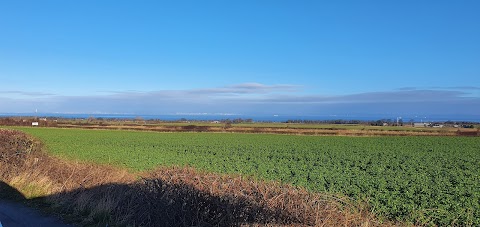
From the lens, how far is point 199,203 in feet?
22.6

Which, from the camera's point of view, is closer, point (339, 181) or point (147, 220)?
point (147, 220)

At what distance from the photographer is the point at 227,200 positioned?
259 inches

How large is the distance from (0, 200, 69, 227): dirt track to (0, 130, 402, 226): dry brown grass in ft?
1.52

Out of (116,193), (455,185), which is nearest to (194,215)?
(116,193)

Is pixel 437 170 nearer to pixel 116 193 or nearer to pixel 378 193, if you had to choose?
pixel 378 193

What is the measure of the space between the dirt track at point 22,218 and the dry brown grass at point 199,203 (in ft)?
1.52

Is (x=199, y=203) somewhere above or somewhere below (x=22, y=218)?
above

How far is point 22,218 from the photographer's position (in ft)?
28.8

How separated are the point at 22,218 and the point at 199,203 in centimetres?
491

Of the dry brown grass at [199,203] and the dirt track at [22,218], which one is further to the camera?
the dirt track at [22,218]

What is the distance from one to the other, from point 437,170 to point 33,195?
20321mm

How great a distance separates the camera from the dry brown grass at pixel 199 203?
6301mm

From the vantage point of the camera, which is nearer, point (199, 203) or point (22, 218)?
point (199, 203)

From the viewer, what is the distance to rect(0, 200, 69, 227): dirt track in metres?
8.36
